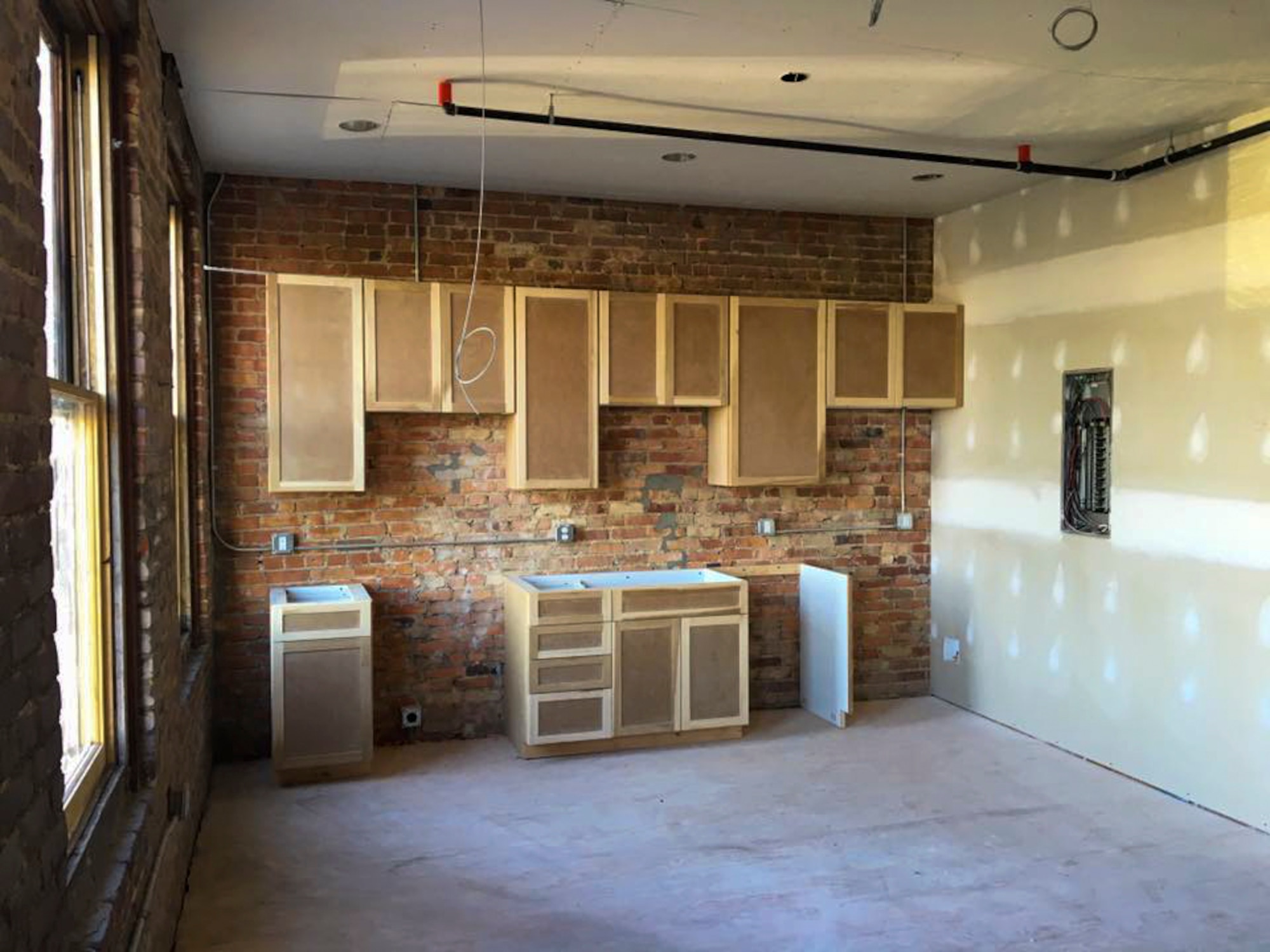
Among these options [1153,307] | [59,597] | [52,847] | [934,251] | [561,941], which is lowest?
[561,941]

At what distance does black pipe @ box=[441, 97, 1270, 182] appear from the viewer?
4031mm

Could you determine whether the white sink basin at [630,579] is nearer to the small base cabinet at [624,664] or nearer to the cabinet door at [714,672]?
the small base cabinet at [624,664]

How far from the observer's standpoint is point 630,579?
18.8 ft

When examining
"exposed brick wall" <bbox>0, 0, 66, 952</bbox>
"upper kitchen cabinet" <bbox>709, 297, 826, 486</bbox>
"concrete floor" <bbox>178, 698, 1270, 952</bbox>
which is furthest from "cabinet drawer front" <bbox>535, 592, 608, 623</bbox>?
"exposed brick wall" <bbox>0, 0, 66, 952</bbox>

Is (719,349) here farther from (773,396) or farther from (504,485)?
(504,485)

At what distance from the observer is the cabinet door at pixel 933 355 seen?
19.4ft

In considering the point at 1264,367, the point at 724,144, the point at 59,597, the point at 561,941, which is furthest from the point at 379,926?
the point at 1264,367

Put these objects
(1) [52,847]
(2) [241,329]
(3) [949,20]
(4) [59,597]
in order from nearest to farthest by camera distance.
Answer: (1) [52,847] → (4) [59,597] → (3) [949,20] → (2) [241,329]

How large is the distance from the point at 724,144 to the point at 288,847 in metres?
3.51

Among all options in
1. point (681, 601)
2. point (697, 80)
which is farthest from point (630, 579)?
point (697, 80)

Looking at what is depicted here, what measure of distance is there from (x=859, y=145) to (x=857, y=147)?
0.05m

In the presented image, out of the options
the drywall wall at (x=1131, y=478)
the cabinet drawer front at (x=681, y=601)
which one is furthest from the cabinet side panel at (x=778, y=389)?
the drywall wall at (x=1131, y=478)

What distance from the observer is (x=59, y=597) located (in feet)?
7.76

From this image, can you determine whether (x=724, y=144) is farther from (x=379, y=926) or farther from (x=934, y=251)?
(x=379, y=926)
